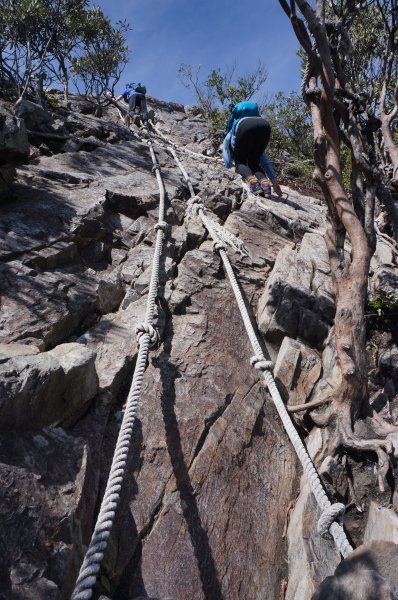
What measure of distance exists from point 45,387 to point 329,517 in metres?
1.81

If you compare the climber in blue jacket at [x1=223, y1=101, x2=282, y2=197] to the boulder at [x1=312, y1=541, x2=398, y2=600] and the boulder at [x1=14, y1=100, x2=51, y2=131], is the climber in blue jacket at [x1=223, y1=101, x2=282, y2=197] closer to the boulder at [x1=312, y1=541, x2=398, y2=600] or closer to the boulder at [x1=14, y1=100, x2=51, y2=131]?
the boulder at [x1=14, y1=100, x2=51, y2=131]

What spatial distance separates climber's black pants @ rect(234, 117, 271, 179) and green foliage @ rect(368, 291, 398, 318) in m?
3.84

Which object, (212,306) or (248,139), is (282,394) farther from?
(248,139)

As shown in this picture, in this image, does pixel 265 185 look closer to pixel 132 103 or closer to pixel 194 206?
pixel 194 206

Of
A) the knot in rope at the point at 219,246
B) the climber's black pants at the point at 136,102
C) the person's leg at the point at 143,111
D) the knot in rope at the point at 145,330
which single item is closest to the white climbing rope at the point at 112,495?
the knot in rope at the point at 145,330

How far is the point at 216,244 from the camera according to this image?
17.6 feet

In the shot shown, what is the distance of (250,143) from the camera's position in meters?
7.64

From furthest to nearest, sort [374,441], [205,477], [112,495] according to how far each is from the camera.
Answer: [205,477], [374,441], [112,495]

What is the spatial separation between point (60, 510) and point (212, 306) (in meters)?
2.68

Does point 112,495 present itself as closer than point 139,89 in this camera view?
Yes

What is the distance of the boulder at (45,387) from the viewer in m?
2.65

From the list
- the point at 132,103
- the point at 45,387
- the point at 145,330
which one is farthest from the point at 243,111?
the point at 132,103

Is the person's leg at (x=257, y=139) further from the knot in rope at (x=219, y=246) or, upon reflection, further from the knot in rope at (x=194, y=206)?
the knot in rope at (x=219, y=246)

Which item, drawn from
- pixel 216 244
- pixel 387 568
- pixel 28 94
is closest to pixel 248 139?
pixel 216 244
